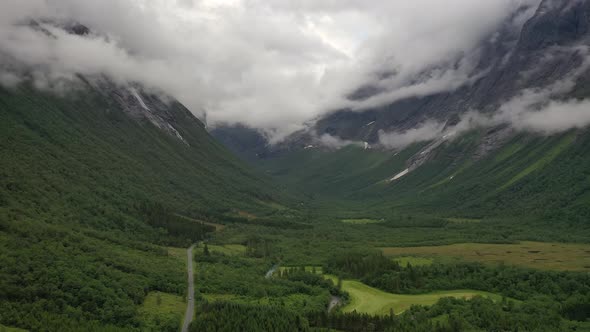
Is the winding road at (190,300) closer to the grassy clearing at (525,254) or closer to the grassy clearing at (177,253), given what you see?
the grassy clearing at (177,253)

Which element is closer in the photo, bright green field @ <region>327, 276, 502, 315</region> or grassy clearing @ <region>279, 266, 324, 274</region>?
bright green field @ <region>327, 276, 502, 315</region>

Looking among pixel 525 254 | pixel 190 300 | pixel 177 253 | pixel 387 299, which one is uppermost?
pixel 177 253

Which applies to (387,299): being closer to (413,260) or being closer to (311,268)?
(413,260)

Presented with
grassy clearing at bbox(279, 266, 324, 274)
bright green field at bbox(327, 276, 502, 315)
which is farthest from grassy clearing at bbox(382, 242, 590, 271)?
bright green field at bbox(327, 276, 502, 315)

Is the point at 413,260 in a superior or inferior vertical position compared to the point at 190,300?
superior

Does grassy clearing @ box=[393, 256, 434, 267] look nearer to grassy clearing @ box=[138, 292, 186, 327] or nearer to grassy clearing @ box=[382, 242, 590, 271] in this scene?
grassy clearing @ box=[382, 242, 590, 271]

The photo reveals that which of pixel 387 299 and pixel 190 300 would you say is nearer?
pixel 190 300

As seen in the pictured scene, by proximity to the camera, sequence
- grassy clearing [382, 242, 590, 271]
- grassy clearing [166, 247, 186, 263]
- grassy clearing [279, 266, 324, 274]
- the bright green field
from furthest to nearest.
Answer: grassy clearing [166, 247, 186, 263]
grassy clearing [279, 266, 324, 274]
grassy clearing [382, 242, 590, 271]
the bright green field

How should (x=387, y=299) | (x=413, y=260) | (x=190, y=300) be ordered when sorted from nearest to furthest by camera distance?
1. (x=190, y=300)
2. (x=387, y=299)
3. (x=413, y=260)

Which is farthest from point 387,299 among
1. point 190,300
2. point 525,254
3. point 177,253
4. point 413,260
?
point 177,253
